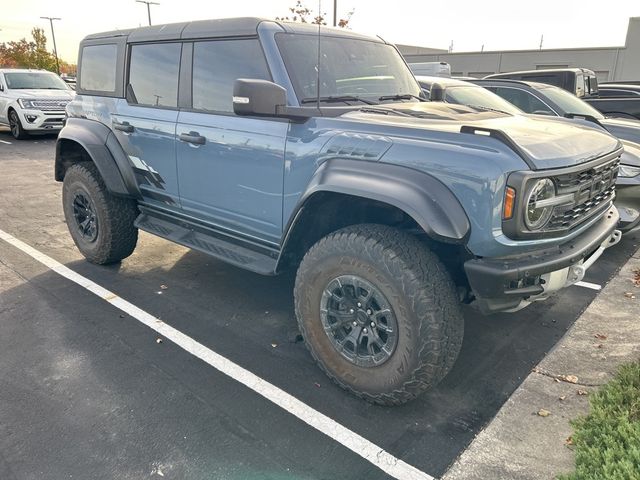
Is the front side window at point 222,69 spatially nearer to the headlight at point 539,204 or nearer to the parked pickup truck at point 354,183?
the parked pickup truck at point 354,183

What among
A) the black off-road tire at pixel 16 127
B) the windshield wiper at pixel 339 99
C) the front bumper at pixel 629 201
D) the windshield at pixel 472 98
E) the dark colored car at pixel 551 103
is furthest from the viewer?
the black off-road tire at pixel 16 127

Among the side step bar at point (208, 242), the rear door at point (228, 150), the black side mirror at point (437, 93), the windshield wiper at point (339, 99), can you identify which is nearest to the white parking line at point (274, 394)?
the side step bar at point (208, 242)

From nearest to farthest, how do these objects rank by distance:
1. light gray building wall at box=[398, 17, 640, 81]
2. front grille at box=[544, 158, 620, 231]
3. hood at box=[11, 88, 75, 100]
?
front grille at box=[544, 158, 620, 231] < hood at box=[11, 88, 75, 100] < light gray building wall at box=[398, 17, 640, 81]

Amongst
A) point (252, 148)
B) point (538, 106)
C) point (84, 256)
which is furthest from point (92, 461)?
point (538, 106)

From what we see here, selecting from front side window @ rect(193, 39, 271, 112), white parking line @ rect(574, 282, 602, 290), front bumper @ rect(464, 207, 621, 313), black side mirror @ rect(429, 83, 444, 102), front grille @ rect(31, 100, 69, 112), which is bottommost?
white parking line @ rect(574, 282, 602, 290)

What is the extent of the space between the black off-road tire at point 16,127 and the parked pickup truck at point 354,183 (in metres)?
11.1

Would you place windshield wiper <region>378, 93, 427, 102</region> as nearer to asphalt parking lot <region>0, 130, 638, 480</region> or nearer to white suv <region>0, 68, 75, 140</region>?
asphalt parking lot <region>0, 130, 638, 480</region>

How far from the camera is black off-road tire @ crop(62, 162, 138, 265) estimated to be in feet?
14.6

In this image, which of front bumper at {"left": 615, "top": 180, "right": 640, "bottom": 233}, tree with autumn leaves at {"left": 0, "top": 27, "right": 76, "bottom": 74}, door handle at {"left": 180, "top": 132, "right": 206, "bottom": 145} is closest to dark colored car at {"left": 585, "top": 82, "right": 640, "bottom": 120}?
front bumper at {"left": 615, "top": 180, "right": 640, "bottom": 233}

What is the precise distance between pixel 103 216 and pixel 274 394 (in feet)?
8.29

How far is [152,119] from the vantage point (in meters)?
3.96

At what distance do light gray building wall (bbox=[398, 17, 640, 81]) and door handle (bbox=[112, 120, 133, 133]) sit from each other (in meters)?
28.1

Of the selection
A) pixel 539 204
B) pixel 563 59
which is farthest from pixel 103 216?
pixel 563 59

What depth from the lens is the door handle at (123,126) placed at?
164 inches
